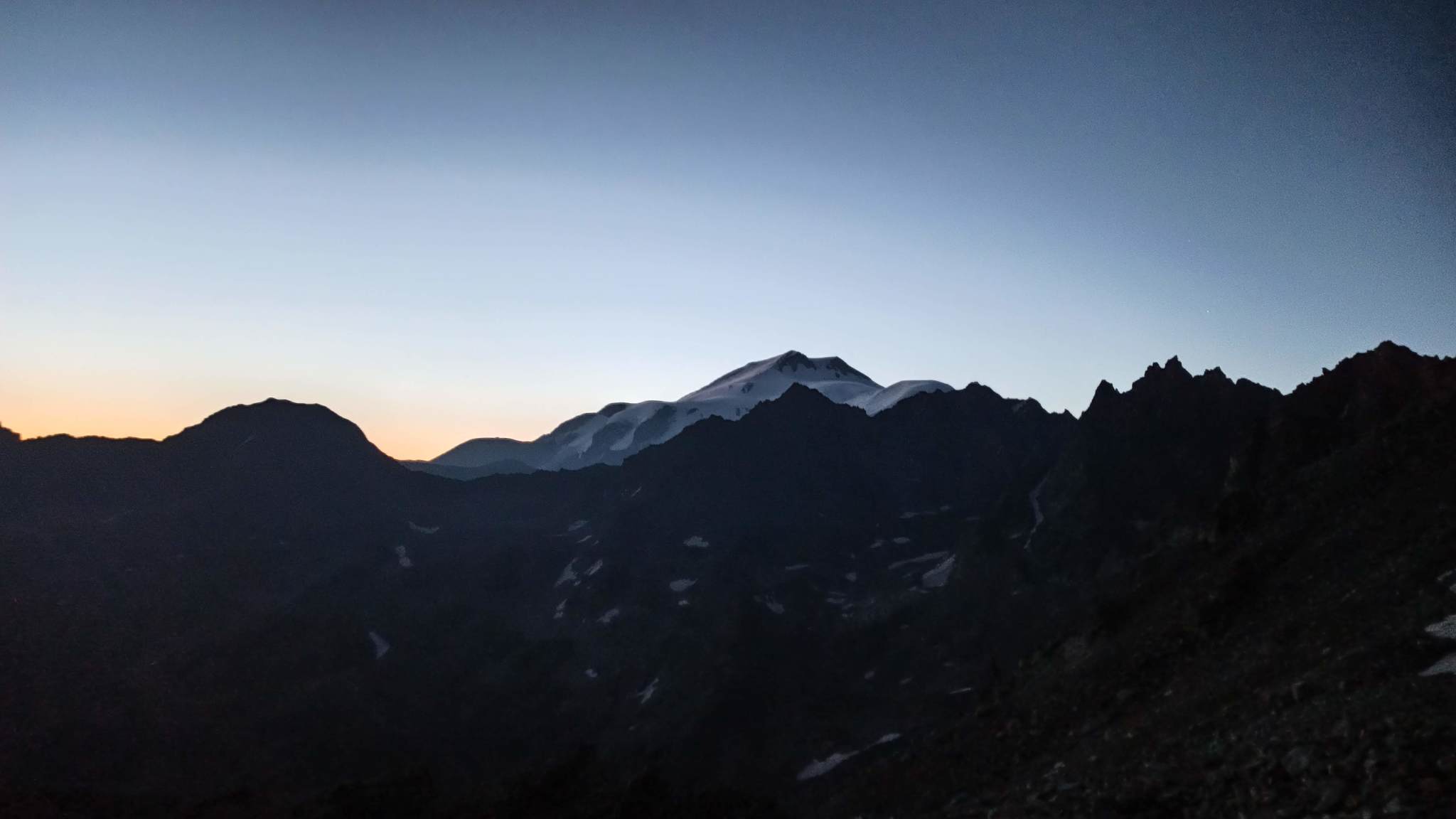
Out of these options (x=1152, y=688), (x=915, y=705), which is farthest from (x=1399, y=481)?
(x=915, y=705)

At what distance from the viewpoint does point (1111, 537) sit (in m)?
105

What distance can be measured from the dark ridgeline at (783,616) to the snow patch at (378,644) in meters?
0.80

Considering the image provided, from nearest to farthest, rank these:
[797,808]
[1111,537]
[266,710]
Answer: [797,808] < [1111,537] < [266,710]

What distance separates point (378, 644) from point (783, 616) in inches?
2651

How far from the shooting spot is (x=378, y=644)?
137250 mm

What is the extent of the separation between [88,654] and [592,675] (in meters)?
76.5

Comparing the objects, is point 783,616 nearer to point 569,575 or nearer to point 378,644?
point 569,575

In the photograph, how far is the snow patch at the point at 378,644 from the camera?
134337 millimetres

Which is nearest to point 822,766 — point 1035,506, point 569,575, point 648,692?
point 648,692

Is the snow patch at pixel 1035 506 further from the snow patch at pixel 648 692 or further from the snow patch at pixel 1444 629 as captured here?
the snow patch at pixel 1444 629

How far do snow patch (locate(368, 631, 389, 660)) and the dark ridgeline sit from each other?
2.61ft

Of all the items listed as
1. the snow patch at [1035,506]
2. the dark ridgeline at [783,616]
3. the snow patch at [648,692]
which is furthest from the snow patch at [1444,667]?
the snow patch at [648,692]

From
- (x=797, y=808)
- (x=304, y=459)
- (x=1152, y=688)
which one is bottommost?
(x=797, y=808)

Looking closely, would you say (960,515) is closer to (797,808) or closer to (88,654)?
(797,808)
